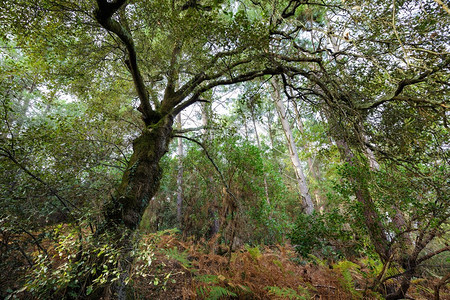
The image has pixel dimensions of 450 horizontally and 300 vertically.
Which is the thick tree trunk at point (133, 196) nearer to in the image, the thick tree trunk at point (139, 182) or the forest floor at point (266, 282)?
the thick tree trunk at point (139, 182)

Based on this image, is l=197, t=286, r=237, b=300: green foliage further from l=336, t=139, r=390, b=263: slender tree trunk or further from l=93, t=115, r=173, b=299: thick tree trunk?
l=336, t=139, r=390, b=263: slender tree trunk

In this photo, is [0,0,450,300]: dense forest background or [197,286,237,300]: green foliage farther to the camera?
[197,286,237,300]: green foliage

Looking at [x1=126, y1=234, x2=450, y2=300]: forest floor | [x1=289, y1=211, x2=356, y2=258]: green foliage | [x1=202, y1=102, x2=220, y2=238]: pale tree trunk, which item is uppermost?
[x1=202, y1=102, x2=220, y2=238]: pale tree trunk

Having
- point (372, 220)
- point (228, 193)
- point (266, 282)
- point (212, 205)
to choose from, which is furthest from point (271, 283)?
point (212, 205)

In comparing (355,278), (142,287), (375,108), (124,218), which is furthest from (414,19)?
(142,287)

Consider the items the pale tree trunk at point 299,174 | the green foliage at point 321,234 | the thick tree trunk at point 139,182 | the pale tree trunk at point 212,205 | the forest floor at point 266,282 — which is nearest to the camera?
the forest floor at point 266,282

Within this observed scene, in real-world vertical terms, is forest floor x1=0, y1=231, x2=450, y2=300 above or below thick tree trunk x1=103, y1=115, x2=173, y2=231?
below

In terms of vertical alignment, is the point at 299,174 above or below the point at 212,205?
above

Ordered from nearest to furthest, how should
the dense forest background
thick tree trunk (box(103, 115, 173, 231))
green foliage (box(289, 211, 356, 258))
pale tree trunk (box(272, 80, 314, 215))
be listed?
the dense forest background → thick tree trunk (box(103, 115, 173, 231)) → green foliage (box(289, 211, 356, 258)) → pale tree trunk (box(272, 80, 314, 215))

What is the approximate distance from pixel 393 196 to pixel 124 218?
4.55 meters

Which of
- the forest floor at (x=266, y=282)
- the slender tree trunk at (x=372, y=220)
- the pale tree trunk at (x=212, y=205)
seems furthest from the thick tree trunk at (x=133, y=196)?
the slender tree trunk at (x=372, y=220)

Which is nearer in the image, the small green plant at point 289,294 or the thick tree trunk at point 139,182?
the small green plant at point 289,294

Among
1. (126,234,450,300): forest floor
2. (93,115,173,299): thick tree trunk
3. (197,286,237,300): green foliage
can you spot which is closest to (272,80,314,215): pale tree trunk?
(126,234,450,300): forest floor

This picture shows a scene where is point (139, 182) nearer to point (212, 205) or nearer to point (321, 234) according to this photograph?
point (212, 205)
